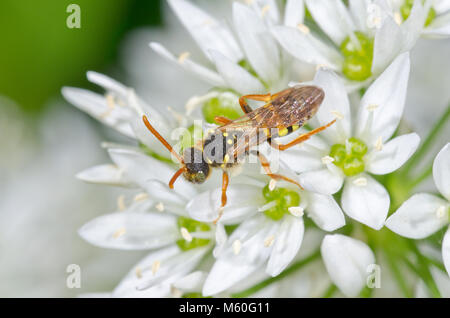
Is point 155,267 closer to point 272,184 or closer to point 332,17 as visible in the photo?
point 272,184

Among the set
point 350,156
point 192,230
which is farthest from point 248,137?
point 192,230

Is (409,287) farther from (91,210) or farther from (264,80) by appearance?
(91,210)

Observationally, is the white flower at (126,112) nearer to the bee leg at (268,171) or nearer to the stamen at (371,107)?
the bee leg at (268,171)

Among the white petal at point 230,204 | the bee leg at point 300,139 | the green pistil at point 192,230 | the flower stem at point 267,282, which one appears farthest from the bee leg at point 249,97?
the flower stem at point 267,282

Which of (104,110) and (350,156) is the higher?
(104,110)

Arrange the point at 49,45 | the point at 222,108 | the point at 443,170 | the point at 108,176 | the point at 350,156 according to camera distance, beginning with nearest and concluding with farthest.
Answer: the point at 443,170
the point at 350,156
the point at 222,108
the point at 108,176
the point at 49,45

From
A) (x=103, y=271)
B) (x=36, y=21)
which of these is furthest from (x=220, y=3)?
(x=103, y=271)
